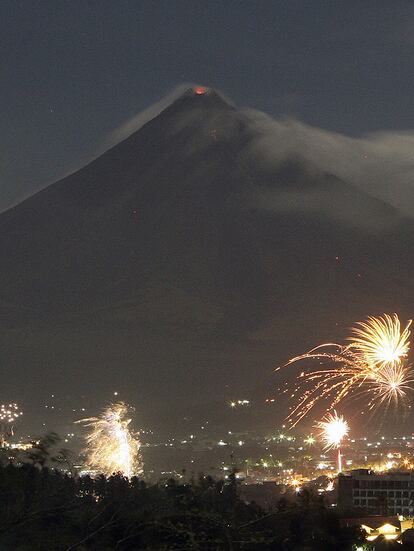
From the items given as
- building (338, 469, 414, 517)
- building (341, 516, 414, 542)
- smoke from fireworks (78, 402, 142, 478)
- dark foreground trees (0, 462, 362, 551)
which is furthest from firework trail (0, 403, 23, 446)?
building (338, 469, 414, 517)

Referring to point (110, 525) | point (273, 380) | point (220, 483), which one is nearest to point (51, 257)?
point (273, 380)

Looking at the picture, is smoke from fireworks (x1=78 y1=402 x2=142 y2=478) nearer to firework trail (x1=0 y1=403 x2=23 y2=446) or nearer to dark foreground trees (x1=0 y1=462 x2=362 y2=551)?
firework trail (x1=0 y1=403 x2=23 y2=446)

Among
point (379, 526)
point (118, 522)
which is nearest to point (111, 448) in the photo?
point (379, 526)

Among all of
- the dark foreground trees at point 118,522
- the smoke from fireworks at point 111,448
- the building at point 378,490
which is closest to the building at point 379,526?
the dark foreground trees at point 118,522

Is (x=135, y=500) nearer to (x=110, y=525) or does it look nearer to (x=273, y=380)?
(x=110, y=525)

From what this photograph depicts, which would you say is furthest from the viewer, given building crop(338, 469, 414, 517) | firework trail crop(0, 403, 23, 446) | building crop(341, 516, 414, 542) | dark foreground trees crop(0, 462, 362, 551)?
building crop(338, 469, 414, 517)
